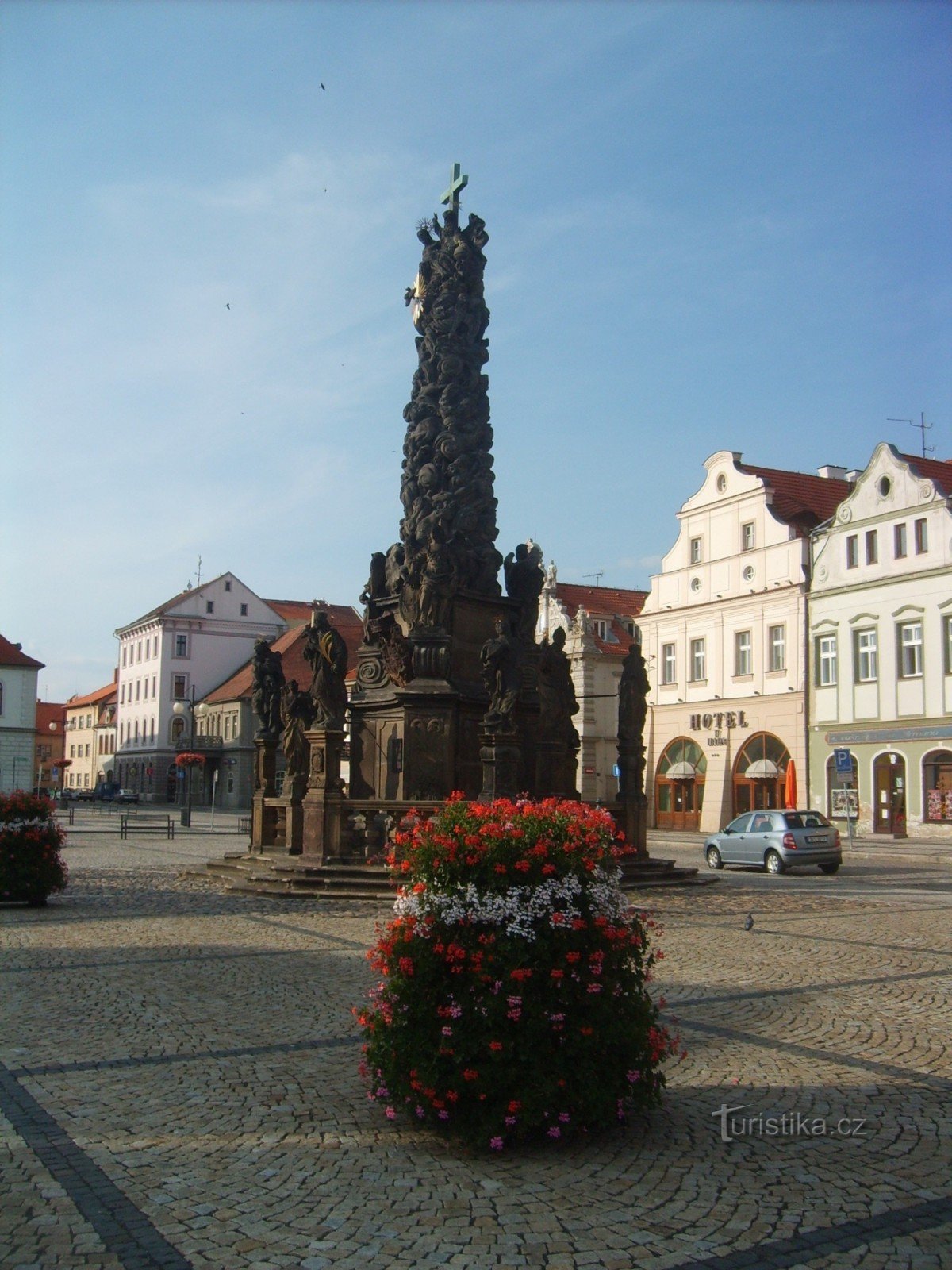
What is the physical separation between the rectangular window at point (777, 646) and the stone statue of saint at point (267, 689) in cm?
2665

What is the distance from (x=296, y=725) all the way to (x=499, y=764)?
5211mm

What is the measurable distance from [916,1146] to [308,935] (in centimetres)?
863

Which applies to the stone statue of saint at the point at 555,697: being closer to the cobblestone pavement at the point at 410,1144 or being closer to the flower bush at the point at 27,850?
the flower bush at the point at 27,850

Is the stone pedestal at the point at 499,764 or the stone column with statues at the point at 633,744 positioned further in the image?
the stone column with statues at the point at 633,744

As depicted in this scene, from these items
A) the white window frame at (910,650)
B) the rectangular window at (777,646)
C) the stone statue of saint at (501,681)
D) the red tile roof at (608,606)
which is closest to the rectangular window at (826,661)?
the rectangular window at (777,646)

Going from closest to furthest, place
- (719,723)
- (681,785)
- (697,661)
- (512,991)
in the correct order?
1. (512,991)
2. (719,723)
3. (697,661)
4. (681,785)

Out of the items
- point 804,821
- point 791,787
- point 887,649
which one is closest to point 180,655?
point 791,787

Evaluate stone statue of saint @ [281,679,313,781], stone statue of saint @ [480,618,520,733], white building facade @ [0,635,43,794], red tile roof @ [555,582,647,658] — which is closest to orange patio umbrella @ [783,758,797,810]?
red tile roof @ [555,582,647,658]

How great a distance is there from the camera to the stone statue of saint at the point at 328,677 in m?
18.5

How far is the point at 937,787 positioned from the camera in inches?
1516

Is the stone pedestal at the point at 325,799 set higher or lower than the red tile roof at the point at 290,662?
lower

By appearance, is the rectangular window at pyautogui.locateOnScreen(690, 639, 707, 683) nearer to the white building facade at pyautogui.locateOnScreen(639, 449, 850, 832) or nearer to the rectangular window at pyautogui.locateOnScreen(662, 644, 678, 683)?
the white building facade at pyautogui.locateOnScreen(639, 449, 850, 832)

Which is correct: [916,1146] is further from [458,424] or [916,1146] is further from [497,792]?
[458,424]

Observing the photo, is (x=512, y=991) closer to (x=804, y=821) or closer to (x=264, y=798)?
(x=264, y=798)
